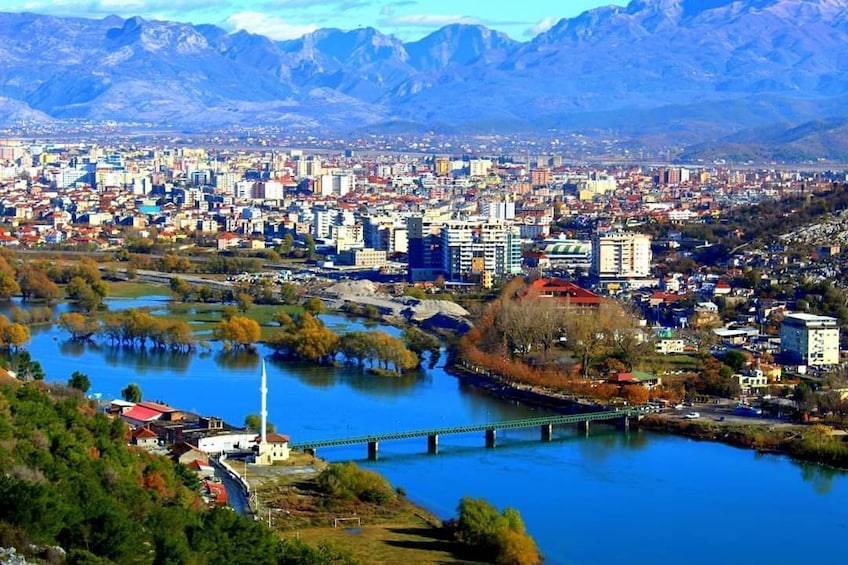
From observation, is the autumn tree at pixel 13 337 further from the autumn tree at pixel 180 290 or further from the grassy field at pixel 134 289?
the grassy field at pixel 134 289

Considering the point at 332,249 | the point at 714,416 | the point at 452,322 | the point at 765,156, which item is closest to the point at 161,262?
the point at 332,249

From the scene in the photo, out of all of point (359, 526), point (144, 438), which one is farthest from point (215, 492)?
point (144, 438)

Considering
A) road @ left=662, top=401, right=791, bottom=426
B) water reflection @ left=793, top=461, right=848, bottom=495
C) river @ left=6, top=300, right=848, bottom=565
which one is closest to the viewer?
river @ left=6, top=300, right=848, bottom=565

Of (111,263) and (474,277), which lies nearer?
(474,277)

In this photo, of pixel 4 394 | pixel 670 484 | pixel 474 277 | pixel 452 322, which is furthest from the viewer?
pixel 474 277

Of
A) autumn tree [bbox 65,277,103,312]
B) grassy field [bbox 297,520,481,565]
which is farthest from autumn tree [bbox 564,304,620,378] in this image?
autumn tree [bbox 65,277,103,312]

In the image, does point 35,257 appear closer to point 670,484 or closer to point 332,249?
point 332,249

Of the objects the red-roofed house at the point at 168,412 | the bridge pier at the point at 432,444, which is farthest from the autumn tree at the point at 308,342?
the bridge pier at the point at 432,444

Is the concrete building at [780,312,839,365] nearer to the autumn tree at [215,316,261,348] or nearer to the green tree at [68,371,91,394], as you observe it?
the autumn tree at [215,316,261,348]
